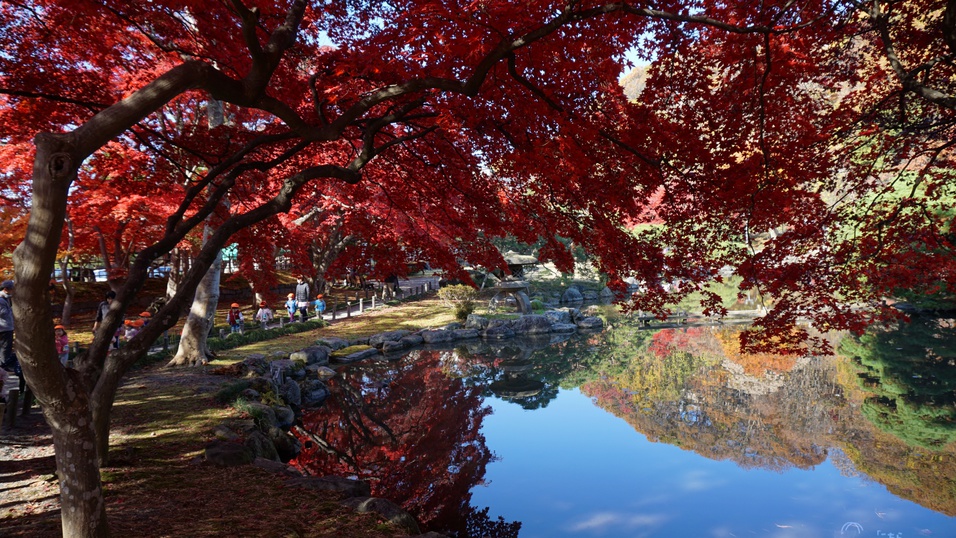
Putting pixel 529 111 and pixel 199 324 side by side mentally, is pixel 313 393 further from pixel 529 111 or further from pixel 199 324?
pixel 529 111

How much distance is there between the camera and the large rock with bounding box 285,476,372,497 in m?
4.54

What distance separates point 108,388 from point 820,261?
337 inches

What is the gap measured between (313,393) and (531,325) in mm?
9097

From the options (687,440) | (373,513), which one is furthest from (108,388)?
(687,440)

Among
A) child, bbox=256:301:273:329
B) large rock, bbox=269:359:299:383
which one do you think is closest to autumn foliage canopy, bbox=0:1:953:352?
large rock, bbox=269:359:299:383

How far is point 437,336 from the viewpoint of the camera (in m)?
15.9

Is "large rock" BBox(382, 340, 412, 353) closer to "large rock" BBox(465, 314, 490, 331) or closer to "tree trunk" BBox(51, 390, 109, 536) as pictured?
"large rock" BBox(465, 314, 490, 331)

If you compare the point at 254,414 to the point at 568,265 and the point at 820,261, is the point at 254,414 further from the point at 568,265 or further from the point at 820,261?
the point at 820,261

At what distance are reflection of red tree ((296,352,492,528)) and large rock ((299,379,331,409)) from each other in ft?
0.72

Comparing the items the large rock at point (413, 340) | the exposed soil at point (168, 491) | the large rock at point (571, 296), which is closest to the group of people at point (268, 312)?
the large rock at point (413, 340)

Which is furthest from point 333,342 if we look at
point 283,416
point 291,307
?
point 283,416

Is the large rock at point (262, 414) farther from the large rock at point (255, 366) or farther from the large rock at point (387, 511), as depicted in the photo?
the large rock at point (387, 511)

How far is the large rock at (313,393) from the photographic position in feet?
31.9

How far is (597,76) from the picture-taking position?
559cm
